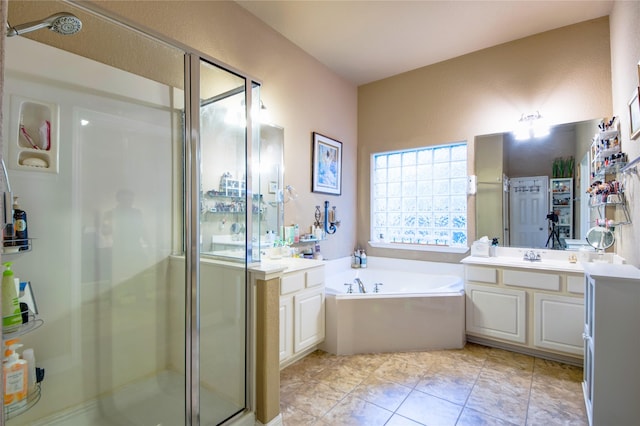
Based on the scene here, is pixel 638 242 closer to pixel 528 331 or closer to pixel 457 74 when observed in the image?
pixel 528 331

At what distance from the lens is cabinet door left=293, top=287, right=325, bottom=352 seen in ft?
8.15

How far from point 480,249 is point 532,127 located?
1.27m

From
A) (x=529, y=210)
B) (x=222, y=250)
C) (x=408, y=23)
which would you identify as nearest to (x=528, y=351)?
(x=529, y=210)

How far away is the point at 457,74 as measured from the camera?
3.43 meters

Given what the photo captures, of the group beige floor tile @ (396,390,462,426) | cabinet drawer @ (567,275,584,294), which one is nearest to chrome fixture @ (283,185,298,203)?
beige floor tile @ (396,390,462,426)

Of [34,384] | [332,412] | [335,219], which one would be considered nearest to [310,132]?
[335,219]

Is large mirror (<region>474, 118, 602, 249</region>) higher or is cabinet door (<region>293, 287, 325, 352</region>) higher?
large mirror (<region>474, 118, 602, 249</region>)

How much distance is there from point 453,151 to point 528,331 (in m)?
1.95

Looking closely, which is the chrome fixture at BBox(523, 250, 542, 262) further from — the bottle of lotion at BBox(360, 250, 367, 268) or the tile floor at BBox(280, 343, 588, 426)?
the bottle of lotion at BBox(360, 250, 367, 268)

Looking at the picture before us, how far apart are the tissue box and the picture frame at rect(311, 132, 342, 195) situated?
1584mm

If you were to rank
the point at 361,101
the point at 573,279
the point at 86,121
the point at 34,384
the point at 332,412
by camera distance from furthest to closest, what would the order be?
the point at 361,101 → the point at 573,279 → the point at 332,412 → the point at 86,121 → the point at 34,384

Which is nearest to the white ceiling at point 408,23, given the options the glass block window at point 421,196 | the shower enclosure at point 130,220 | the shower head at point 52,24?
the glass block window at point 421,196

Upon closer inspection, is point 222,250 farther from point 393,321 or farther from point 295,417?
point 393,321

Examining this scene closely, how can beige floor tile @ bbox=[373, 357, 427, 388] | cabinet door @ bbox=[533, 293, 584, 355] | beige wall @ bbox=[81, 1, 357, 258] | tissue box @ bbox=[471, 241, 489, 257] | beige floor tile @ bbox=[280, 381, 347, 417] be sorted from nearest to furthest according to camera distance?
beige floor tile @ bbox=[280, 381, 347, 417] < beige wall @ bbox=[81, 1, 357, 258] < beige floor tile @ bbox=[373, 357, 427, 388] < cabinet door @ bbox=[533, 293, 584, 355] < tissue box @ bbox=[471, 241, 489, 257]
